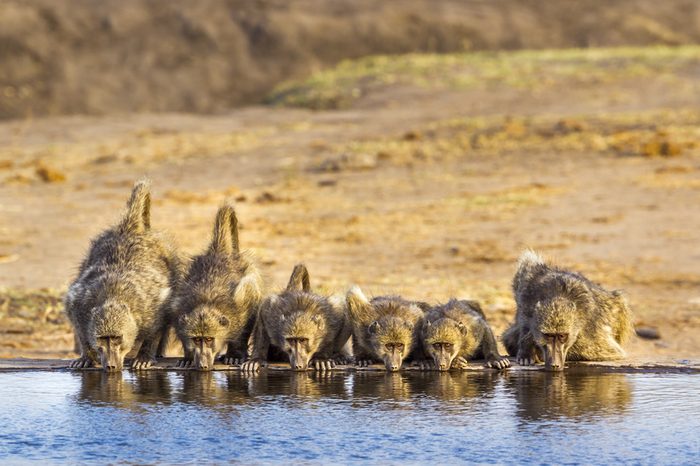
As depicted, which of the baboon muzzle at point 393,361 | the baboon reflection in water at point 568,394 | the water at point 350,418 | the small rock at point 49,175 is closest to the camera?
the water at point 350,418

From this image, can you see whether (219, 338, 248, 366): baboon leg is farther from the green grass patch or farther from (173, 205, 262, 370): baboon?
the green grass patch

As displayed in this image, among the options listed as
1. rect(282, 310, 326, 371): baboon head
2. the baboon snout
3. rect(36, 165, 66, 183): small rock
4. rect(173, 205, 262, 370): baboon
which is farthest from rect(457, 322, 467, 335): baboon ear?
rect(36, 165, 66, 183): small rock

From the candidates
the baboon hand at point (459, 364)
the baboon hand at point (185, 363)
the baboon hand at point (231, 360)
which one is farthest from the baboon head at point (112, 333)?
the baboon hand at point (459, 364)

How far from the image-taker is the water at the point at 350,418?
5898mm

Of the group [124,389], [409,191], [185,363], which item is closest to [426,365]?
[185,363]

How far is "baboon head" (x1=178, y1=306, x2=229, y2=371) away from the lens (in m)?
8.29

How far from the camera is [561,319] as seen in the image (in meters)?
8.34

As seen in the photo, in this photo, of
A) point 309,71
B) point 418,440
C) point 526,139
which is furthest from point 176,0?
point 418,440

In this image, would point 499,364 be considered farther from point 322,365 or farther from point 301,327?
point 301,327

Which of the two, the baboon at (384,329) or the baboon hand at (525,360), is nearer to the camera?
the baboon at (384,329)

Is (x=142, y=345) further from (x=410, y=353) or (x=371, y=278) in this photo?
(x=371, y=278)

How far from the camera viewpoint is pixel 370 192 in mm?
20047

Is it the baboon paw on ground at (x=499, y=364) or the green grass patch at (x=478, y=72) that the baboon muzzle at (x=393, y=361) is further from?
the green grass patch at (x=478, y=72)

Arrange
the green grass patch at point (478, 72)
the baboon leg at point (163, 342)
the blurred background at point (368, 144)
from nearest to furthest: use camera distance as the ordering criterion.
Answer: the baboon leg at point (163, 342)
the blurred background at point (368, 144)
the green grass patch at point (478, 72)
